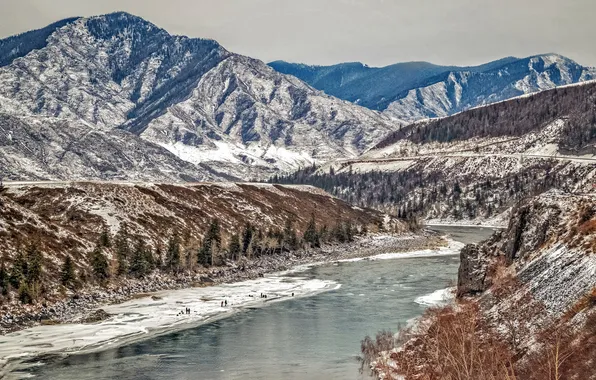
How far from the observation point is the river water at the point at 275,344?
60.3 meters

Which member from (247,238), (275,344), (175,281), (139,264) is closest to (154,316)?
(275,344)

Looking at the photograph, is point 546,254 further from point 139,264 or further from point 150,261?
point 150,261

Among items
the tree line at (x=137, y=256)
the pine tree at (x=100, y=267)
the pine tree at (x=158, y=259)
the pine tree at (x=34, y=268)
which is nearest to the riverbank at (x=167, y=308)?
the tree line at (x=137, y=256)

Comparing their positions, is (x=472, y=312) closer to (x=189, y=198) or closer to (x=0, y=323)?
(x=0, y=323)

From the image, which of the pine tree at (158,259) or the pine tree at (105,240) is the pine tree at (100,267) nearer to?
the pine tree at (105,240)

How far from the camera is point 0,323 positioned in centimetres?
8181

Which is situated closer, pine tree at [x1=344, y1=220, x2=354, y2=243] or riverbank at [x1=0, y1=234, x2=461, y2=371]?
riverbank at [x1=0, y1=234, x2=461, y2=371]

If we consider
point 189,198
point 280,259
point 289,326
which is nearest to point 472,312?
point 289,326

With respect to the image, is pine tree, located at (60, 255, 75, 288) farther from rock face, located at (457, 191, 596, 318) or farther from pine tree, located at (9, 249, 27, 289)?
rock face, located at (457, 191, 596, 318)

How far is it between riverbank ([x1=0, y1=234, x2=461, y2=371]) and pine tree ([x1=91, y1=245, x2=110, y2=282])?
19.0ft

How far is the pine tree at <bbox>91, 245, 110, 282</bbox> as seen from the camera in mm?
109444

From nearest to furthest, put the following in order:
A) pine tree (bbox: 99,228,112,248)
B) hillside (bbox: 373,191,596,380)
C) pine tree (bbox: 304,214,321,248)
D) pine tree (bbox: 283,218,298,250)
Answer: hillside (bbox: 373,191,596,380)
pine tree (bbox: 99,228,112,248)
pine tree (bbox: 283,218,298,250)
pine tree (bbox: 304,214,321,248)

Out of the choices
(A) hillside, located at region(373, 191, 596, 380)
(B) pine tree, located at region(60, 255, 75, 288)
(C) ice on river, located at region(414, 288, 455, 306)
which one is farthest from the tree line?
(A) hillside, located at region(373, 191, 596, 380)

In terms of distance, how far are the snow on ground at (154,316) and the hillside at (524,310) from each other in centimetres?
3405
